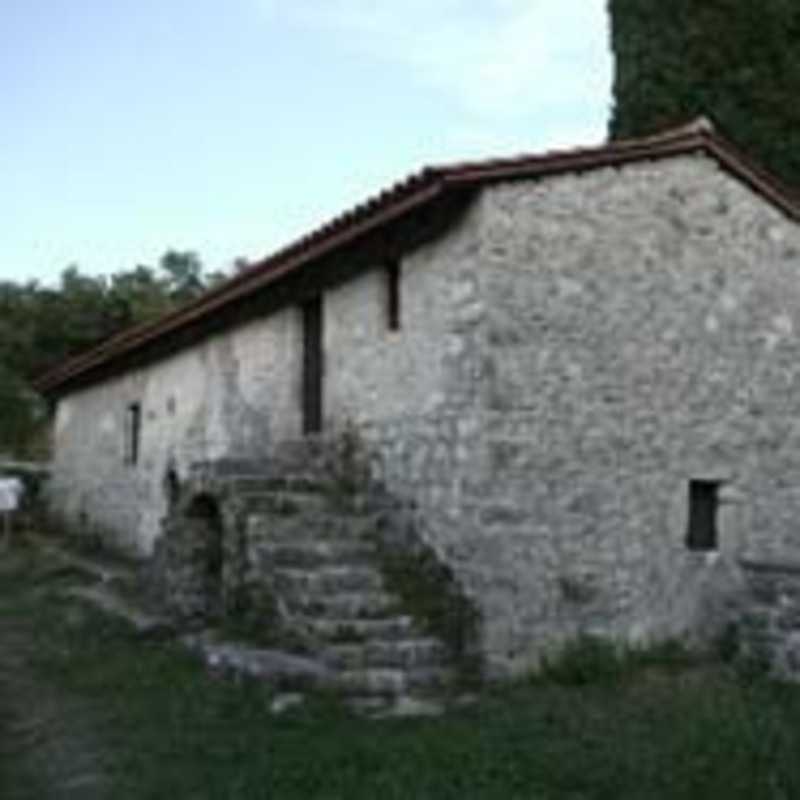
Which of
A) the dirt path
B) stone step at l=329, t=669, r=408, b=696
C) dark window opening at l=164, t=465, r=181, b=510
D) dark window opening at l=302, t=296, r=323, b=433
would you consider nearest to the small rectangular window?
dark window opening at l=164, t=465, r=181, b=510

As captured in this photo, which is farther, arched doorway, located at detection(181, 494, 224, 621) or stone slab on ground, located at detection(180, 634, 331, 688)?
arched doorway, located at detection(181, 494, 224, 621)

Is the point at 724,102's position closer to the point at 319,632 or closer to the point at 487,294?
the point at 487,294

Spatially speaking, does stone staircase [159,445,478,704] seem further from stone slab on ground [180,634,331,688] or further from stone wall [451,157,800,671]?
stone wall [451,157,800,671]

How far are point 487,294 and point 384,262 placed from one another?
171 cm

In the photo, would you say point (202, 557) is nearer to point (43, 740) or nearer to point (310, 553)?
point (310, 553)

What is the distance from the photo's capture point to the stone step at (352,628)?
35.1 feet

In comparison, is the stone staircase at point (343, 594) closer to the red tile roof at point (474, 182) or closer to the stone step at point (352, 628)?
the stone step at point (352, 628)

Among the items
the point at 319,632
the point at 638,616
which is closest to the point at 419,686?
the point at 319,632

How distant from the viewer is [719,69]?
1641cm

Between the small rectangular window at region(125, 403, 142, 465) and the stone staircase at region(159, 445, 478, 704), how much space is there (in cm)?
679

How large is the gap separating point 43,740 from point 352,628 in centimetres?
246

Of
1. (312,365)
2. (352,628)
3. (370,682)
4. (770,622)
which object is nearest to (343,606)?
(352,628)

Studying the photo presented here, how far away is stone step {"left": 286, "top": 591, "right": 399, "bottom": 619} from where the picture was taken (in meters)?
11.0

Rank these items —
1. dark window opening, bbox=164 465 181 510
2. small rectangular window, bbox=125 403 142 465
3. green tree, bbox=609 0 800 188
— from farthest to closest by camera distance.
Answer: small rectangular window, bbox=125 403 142 465
dark window opening, bbox=164 465 181 510
green tree, bbox=609 0 800 188
